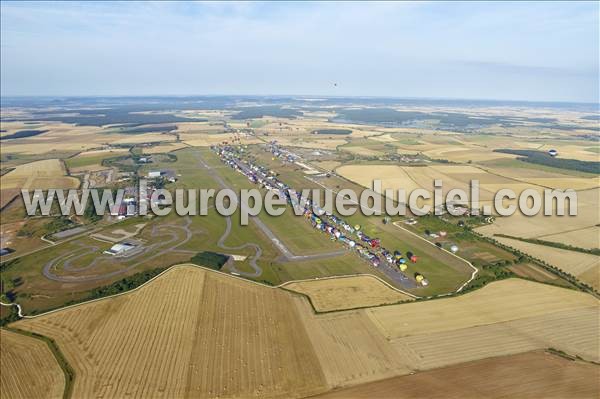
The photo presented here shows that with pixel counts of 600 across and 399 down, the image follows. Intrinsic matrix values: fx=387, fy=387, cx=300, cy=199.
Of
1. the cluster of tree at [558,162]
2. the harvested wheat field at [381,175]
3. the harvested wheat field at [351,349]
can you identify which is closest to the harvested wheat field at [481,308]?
the harvested wheat field at [351,349]

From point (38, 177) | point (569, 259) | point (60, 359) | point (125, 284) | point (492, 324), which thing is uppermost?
point (38, 177)

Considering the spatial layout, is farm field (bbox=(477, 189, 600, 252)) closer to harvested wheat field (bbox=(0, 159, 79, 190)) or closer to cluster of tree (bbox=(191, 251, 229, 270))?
cluster of tree (bbox=(191, 251, 229, 270))

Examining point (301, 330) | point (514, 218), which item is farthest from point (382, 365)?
point (514, 218)

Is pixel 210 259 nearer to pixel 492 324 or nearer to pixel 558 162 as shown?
pixel 492 324

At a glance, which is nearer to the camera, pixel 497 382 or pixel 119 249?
pixel 497 382

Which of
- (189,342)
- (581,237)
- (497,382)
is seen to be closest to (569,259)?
(581,237)

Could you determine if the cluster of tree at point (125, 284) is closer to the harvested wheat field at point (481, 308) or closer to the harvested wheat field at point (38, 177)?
the harvested wheat field at point (481, 308)
